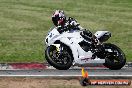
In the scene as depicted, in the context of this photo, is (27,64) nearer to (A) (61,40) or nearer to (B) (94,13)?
(A) (61,40)

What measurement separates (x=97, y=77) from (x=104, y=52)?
937 millimetres

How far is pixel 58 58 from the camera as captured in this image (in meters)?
12.4

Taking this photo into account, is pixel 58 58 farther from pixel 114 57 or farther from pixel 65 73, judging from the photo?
pixel 114 57

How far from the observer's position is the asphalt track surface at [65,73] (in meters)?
12.6

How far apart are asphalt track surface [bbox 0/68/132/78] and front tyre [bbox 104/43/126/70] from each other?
0.32 metres

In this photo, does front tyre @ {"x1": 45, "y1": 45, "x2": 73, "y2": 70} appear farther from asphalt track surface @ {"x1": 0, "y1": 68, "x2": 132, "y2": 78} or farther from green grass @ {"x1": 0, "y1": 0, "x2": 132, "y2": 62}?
green grass @ {"x1": 0, "y1": 0, "x2": 132, "y2": 62}

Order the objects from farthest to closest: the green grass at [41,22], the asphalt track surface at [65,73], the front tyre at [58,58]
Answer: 1. the green grass at [41,22]
2. the asphalt track surface at [65,73]
3. the front tyre at [58,58]

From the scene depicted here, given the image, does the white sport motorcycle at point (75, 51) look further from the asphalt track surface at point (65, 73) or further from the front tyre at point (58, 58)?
the asphalt track surface at point (65, 73)

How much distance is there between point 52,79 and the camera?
12438 millimetres

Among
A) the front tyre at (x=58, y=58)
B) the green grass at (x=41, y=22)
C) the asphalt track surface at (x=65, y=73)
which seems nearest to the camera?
the front tyre at (x=58, y=58)

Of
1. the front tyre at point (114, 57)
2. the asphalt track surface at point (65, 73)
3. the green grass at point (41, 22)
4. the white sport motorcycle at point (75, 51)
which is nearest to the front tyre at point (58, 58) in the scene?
the white sport motorcycle at point (75, 51)

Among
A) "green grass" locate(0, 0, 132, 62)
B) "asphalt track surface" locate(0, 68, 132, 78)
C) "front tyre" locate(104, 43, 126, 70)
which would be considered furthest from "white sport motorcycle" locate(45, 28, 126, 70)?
"green grass" locate(0, 0, 132, 62)

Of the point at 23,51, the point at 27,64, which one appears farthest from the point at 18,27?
the point at 27,64

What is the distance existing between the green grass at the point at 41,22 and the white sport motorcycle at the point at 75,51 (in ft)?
11.5
